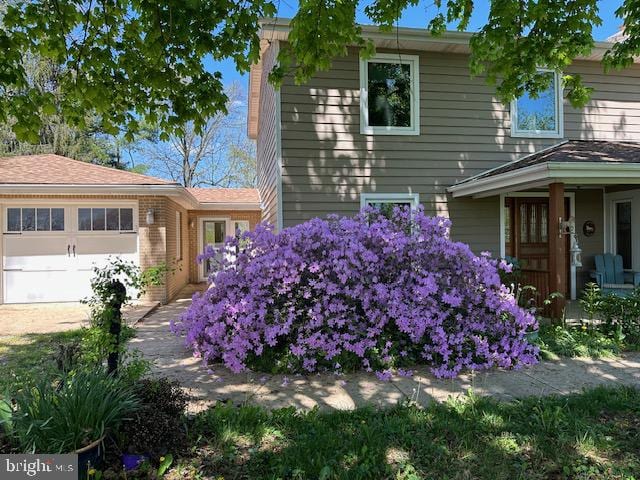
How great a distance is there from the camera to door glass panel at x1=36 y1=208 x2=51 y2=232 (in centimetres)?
973

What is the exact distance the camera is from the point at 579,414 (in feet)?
10.8

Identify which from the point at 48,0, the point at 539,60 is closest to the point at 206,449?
the point at 48,0

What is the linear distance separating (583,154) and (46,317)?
993 centimetres

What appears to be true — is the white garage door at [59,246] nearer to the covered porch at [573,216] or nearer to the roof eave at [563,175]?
the covered porch at [573,216]

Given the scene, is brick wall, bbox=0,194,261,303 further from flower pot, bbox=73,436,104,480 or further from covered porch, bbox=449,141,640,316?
flower pot, bbox=73,436,104,480

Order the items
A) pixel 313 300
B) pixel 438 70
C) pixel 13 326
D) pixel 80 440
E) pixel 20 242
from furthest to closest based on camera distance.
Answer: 1. pixel 20 242
2. pixel 438 70
3. pixel 13 326
4. pixel 313 300
5. pixel 80 440

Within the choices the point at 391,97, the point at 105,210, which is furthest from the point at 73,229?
the point at 391,97

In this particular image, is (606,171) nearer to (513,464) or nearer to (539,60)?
(539,60)

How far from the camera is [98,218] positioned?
9.98m

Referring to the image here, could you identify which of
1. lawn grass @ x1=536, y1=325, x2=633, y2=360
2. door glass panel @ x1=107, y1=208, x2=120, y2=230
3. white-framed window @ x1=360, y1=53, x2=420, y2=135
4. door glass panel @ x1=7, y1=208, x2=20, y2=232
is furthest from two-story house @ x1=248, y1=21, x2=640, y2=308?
door glass panel @ x1=7, y1=208, x2=20, y2=232

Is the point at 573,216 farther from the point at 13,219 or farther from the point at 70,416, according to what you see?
the point at 13,219

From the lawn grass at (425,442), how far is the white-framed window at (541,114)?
6222 mm

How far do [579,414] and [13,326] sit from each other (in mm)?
8132

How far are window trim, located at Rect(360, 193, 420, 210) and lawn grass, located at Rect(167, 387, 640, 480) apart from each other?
4.83 metres
